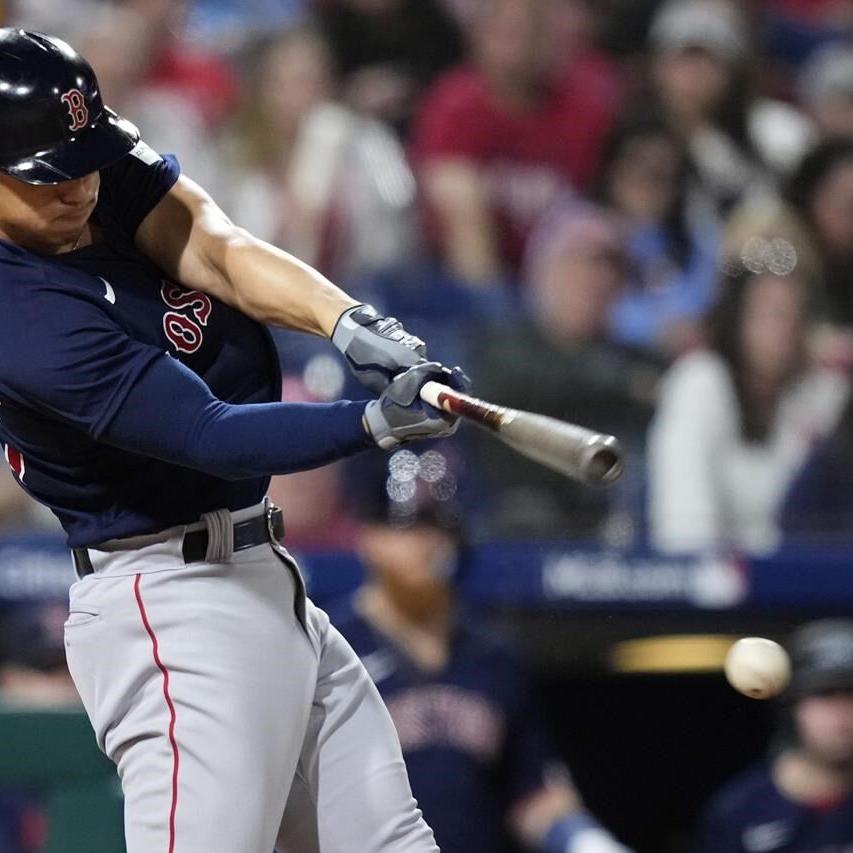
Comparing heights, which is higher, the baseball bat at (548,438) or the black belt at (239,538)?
the baseball bat at (548,438)

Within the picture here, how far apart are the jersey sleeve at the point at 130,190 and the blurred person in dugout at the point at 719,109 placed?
3334 millimetres

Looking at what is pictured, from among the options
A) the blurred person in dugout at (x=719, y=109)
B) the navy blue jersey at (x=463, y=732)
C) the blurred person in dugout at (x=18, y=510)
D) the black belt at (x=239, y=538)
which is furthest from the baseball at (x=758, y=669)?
the blurred person in dugout at (x=719, y=109)

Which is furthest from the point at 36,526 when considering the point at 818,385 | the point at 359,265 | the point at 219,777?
the point at 219,777

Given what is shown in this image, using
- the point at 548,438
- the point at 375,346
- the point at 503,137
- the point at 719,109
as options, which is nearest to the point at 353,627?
the point at 375,346

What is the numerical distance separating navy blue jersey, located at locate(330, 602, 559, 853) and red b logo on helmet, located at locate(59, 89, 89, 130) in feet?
5.76

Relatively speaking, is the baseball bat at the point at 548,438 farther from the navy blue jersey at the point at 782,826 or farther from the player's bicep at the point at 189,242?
the navy blue jersey at the point at 782,826

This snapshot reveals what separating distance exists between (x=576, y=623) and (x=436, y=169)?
1792mm

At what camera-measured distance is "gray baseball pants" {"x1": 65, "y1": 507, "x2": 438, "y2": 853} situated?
2.13 metres

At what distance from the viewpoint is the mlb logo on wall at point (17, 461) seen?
2288 millimetres

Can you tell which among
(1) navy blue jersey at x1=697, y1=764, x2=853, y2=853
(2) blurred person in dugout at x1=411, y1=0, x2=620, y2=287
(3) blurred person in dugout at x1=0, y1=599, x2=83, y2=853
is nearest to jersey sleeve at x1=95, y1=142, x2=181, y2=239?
(3) blurred person in dugout at x1=0, y1=599, x2=83, y2=853

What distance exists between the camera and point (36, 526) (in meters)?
4.51

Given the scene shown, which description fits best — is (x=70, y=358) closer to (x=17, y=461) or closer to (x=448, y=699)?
(x=17, y=461)

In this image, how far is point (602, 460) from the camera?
5.84ft

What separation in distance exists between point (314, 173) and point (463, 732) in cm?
229
